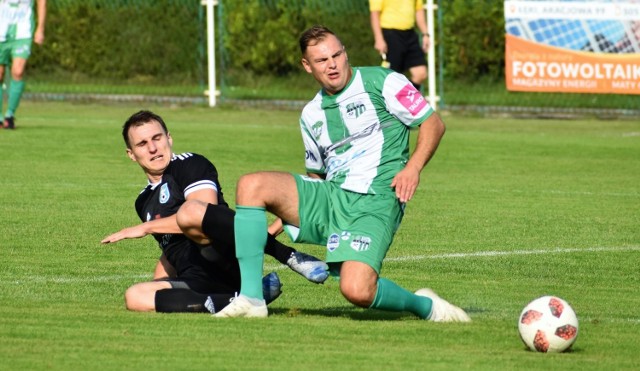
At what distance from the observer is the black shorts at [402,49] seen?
61.3 ft

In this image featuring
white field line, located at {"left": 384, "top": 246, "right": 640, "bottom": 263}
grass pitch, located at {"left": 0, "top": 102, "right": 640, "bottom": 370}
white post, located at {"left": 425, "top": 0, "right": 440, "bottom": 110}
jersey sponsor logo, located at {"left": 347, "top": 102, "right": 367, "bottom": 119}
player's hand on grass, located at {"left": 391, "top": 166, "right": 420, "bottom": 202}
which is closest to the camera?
grass pitch, located at {"left": 0, "top": 102, "right": 640, "bottom": 370}

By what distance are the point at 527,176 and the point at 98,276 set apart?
732 cm

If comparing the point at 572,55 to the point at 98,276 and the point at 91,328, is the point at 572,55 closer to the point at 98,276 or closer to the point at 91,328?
the point at 98,276

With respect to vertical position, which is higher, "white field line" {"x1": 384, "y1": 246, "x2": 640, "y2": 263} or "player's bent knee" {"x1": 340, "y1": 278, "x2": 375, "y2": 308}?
"player's bent knee" {"x1": 340, "y1": 278, "x2": 375, "y2": 308}

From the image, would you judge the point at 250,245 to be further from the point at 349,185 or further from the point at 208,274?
the point at 349,185

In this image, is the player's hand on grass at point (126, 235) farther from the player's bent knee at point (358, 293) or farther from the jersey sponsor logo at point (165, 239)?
the player's bent knee at point (358, 293)

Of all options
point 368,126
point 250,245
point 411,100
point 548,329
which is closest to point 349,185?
point 368,126

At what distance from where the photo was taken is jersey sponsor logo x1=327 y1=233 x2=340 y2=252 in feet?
23.6

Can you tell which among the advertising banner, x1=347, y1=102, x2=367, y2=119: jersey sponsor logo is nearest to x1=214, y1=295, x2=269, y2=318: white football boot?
x1=347, y1=102, x2=367, y2=119: jersey sponsor logo

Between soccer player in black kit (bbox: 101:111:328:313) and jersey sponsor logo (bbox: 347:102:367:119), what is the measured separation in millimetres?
748

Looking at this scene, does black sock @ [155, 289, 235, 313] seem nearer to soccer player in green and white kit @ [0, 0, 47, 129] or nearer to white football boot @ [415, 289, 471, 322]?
white football boot @ [415, 289, 471, 322]

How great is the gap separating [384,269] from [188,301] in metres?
2.15

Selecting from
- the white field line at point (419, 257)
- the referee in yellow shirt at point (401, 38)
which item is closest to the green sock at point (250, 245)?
the white field line at point (419, 257)

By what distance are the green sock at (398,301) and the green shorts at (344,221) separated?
0.45 ft
